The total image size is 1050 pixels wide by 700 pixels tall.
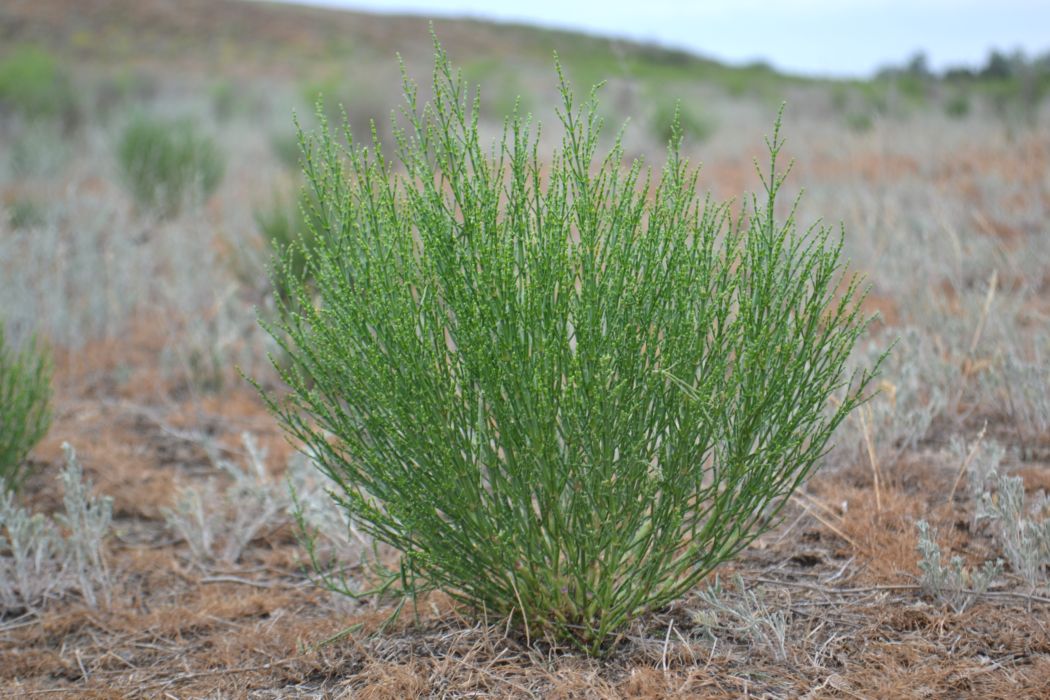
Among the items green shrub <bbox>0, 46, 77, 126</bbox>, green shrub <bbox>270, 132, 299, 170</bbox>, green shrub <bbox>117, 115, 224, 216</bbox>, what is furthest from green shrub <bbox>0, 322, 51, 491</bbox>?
green shrub <bbox>0, 46, 77, 126</bbox>

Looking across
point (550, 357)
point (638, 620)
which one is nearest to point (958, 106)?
point (638, 620)

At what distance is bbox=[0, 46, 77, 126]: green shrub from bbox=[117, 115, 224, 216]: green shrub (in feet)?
18.3

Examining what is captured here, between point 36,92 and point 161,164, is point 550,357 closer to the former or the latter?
point 161,164

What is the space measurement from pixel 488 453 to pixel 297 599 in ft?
3.79

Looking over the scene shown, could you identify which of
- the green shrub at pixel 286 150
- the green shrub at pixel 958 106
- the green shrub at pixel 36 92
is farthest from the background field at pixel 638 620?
the green shrub at pixel 36 92

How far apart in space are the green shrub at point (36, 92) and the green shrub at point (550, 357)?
12.9 m

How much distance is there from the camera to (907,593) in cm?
243

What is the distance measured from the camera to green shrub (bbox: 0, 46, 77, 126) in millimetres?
13977

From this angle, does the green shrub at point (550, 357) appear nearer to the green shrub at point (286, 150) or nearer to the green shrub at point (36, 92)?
the green shrub at point (286, 150)

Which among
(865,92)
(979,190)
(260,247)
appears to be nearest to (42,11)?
(865,92)

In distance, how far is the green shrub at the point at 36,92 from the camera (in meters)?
14.0

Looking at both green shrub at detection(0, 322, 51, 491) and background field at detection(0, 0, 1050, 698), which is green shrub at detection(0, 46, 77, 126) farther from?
green shrub at detection(0, 322, 51, 491)

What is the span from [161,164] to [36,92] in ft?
24.9

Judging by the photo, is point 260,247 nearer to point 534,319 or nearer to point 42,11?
point 534,319
